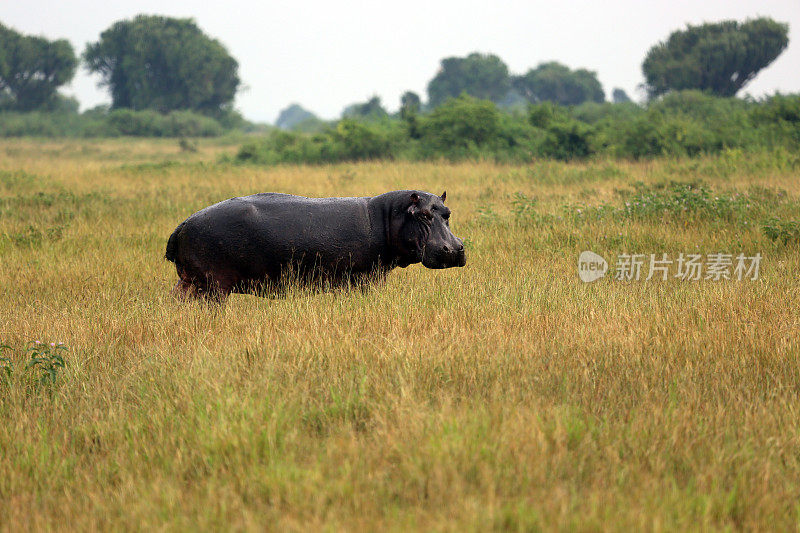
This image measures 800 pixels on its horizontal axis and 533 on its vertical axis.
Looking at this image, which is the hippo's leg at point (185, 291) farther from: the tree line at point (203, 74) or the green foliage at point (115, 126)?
the green foliage at point (115, 126)

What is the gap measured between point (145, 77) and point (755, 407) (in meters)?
63.0

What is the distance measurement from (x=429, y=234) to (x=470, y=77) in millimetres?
72019

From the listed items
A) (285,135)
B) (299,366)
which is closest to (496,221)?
(299,366)

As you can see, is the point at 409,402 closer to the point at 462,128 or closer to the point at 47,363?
the point at 47,363

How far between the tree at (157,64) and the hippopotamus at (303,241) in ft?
191

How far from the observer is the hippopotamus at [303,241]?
5.89m

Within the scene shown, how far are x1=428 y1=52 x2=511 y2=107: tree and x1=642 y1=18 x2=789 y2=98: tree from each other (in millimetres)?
28279

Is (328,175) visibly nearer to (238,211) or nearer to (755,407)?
(238,211)

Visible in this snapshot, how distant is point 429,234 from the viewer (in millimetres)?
6012

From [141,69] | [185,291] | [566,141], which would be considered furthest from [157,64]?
[185,291]

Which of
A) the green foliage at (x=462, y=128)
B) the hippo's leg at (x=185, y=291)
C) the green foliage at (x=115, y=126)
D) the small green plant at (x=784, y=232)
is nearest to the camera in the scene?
the hippo's leg at (x=185, y=291)

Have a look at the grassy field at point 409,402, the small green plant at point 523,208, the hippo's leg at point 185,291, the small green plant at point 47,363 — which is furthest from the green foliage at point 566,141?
the small green plant at point 47,363

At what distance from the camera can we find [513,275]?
7582 millimetres

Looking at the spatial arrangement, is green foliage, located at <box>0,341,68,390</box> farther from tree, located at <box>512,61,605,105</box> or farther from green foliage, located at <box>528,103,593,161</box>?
tree, located at <box>512,61,605,105</box>
